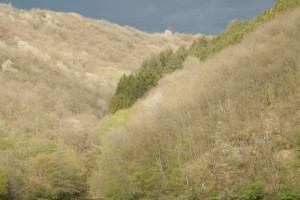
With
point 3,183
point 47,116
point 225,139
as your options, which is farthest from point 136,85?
point 3,183

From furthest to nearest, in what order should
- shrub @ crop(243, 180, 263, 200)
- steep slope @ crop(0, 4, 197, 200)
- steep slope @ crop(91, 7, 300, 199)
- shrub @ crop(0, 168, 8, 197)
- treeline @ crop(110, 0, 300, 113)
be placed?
1. treeline @ crop(110, 0, 300, 113)
2. steep slope @ crop(0, 4, 197, 200)
3. shrub @ crop(0, 168, 8, 197)
4. steep slope @ crop(91, 7, 300, 199)
5. shrub @ crop(243, 180, 263, 200)

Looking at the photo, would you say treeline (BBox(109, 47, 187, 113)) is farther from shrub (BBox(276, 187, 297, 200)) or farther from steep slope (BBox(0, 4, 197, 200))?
shrub (BBox(276, 187, 297, 200))

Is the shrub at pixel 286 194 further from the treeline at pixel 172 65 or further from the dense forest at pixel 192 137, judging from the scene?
the treeline at pixel 172 65

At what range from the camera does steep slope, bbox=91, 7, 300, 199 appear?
41.7 metres

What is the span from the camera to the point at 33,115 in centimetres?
10131

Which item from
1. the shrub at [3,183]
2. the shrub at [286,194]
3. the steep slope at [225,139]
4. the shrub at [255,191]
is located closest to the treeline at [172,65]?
the steep slope at [225,139]

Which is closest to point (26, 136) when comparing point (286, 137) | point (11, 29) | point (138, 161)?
point (138, 161)

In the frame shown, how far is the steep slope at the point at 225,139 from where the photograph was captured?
41.7 m

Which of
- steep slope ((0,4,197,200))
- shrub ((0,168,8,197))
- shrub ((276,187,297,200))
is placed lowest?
shrub ((276,187,297,200))

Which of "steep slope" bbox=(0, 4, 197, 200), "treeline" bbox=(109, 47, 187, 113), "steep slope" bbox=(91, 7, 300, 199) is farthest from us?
"treeline" bbox=(109, 47, 187, 113)

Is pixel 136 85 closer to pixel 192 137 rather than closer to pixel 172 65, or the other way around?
pixel 172 65

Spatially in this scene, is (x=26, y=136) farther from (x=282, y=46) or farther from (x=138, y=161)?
(x=282, y=46)

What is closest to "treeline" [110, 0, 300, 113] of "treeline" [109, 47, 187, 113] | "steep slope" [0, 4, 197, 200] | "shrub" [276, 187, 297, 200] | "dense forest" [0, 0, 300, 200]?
"treeline" [109, 47, 187, 113]

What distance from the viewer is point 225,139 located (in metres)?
50.0
